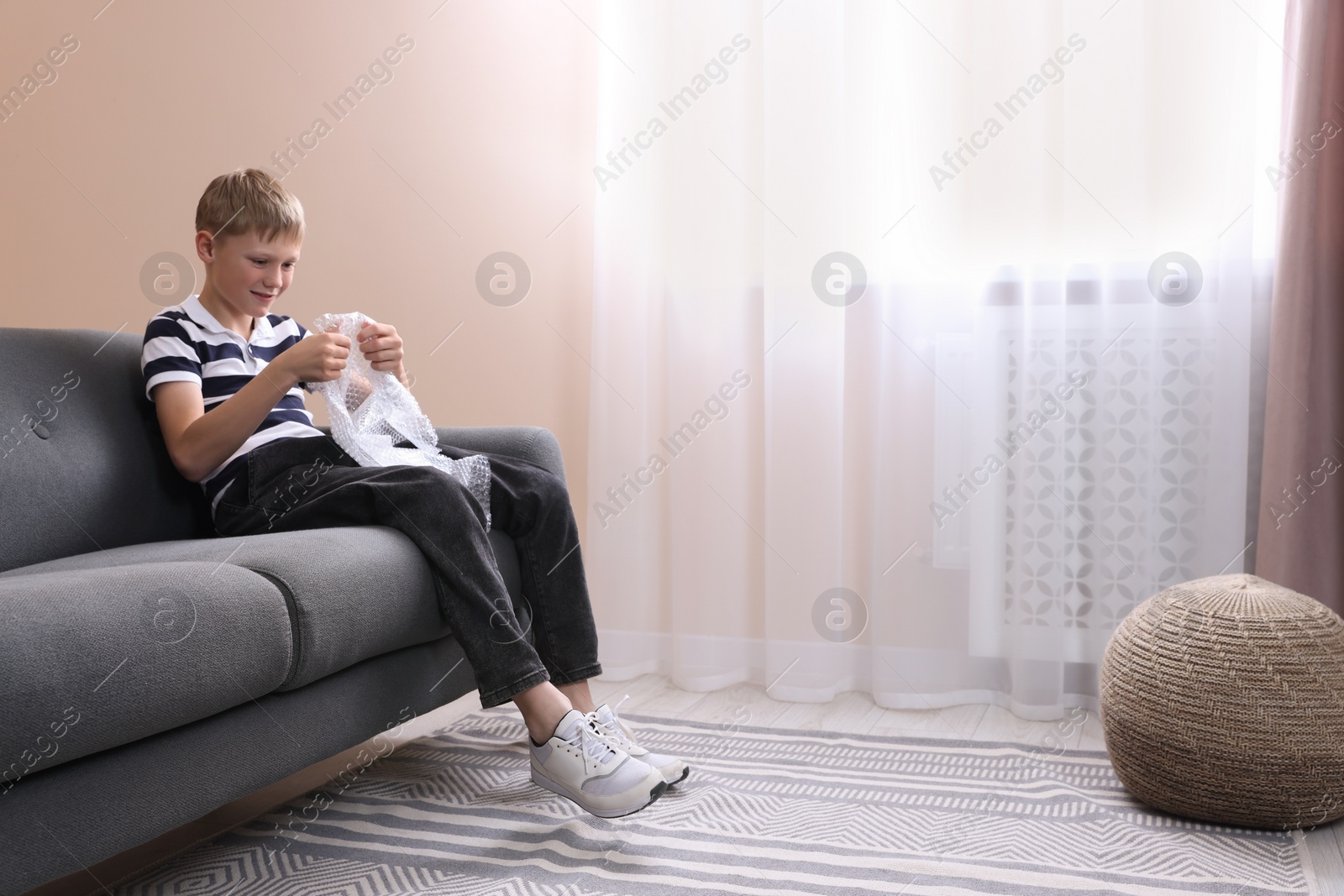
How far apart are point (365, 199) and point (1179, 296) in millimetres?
1850

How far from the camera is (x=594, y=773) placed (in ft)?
4.21

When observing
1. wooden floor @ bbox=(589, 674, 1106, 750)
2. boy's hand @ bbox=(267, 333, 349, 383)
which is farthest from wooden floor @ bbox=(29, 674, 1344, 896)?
boy's hand @ bbox=(267, 333, 349, 383)

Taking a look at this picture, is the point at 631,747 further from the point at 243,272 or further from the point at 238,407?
the point at 243,272

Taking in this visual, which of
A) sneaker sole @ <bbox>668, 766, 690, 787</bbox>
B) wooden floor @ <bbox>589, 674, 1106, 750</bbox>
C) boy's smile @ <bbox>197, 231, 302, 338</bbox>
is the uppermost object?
boy's smile @ <bbox>197, 231, 302, 338</bbox>

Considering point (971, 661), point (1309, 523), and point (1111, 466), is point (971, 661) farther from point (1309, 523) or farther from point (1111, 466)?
point (1309, 523)

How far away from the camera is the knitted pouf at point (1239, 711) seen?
1271 mm

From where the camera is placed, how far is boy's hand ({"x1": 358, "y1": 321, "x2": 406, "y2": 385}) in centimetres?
157

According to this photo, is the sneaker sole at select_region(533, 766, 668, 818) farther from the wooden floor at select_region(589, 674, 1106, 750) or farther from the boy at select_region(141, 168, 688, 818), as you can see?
the wooden floor at select_region(589, 674, 1106, 750)

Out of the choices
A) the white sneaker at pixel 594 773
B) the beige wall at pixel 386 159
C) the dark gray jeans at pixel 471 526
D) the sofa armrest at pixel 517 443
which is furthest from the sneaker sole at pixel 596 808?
the beige wall at pixel 386 159

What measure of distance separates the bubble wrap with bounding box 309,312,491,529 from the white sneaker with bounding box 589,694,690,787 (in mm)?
326

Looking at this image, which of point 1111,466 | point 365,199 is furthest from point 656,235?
point 1111,466

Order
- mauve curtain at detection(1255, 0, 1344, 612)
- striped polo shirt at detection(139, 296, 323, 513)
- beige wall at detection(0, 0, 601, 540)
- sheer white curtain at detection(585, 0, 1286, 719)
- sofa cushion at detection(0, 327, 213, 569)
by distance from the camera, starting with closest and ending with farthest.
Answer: sofa cushion at detection(0, 327, 213, 569), striped polo shirt at detection(139, 296, 323, 513), mauve curtain at detection(1255, 0, 1344, 612), sheer white curtain at detection(585, 0, 1286, 719), beige wall at detection(0, 0, 601, 540)

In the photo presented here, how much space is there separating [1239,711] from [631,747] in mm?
797

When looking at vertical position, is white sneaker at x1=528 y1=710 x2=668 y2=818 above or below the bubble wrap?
below
